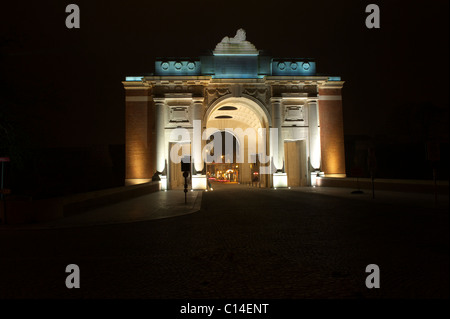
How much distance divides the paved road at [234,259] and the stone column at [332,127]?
78.7 ft

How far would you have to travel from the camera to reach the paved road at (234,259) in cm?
410

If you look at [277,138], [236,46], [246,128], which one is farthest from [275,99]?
[246,128]

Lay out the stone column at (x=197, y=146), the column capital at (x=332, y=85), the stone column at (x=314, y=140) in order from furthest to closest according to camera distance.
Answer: the column capital at (x=332, y=85), the stone column at (x=314, y=140), the stone column at (x=197, y=146)

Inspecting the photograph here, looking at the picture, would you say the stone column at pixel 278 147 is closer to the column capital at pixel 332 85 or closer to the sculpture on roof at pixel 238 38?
the column capital at pixel 332 85

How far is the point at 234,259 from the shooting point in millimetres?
5594

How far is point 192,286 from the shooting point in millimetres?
4254

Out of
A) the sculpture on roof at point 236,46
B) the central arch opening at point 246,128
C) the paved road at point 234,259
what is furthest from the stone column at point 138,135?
the paved road at point 234,259

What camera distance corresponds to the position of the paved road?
4102mm

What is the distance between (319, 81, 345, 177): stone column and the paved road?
2399cm

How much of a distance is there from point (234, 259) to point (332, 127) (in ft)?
99.5

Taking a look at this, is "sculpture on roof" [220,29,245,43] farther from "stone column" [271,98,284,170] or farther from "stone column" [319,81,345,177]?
"stone column" [319,81,345,177]

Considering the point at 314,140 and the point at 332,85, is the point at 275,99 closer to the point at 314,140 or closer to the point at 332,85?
the point at 314,140

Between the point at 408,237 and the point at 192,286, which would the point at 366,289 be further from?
the point at 408,237
